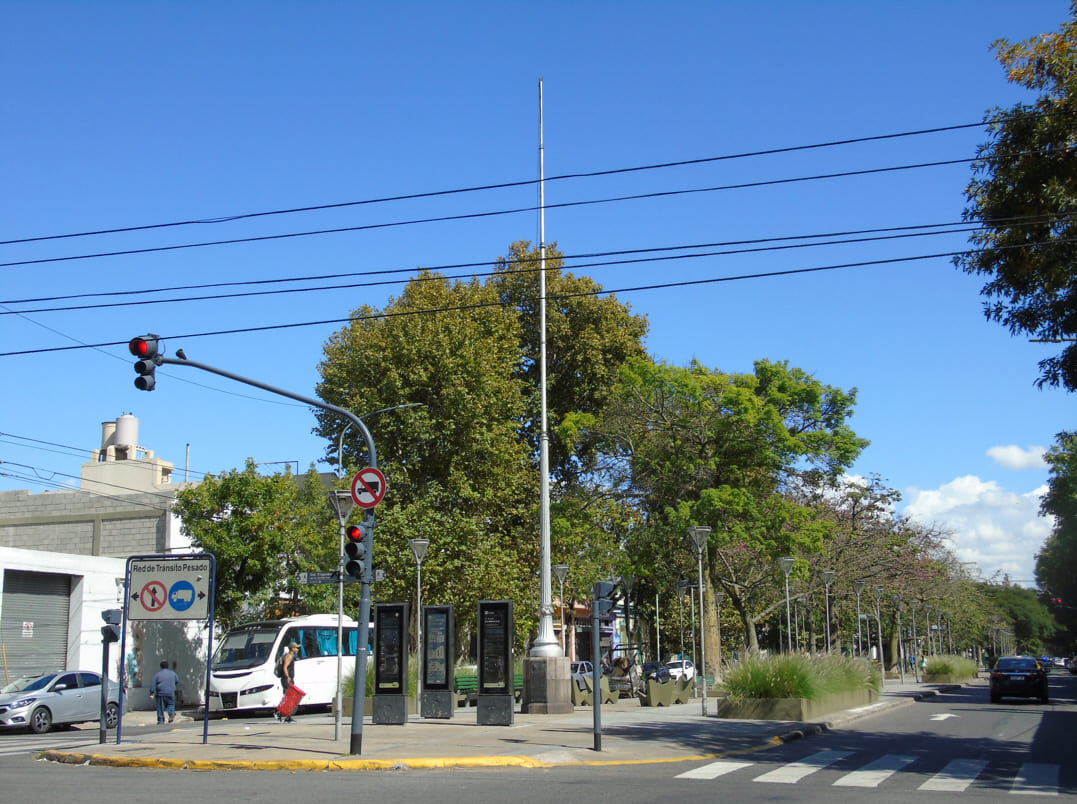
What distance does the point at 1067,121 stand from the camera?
14648 millimetres

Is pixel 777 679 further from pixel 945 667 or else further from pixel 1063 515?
pixel 1063 515

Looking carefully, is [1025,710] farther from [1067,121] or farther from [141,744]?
[141,744]

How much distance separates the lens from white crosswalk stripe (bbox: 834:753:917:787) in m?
12.2

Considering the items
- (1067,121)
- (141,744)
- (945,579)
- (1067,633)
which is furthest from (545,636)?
(1067,633)

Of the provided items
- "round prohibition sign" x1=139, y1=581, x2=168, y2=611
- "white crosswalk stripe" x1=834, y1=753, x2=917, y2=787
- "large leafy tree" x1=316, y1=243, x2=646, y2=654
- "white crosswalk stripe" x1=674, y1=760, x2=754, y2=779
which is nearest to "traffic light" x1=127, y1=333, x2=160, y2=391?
"round prohibition sign" x1=139, y1=581, x2=168, y2=611

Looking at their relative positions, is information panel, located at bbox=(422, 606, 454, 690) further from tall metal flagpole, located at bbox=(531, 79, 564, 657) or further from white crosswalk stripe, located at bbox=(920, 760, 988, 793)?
white crosswalk stripe, located at bbox=(920, 760, 988, 793)

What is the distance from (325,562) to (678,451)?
45.0 feet

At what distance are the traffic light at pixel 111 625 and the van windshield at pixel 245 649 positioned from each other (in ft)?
31.2

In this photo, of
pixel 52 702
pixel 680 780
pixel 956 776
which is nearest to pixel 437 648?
pixel 680 780

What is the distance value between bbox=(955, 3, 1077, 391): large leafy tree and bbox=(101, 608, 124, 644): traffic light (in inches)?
630

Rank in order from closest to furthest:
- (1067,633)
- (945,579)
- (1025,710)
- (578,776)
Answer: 1. (578,776)
2. (1025,710)
3. (945,579)
4. (1067,633)

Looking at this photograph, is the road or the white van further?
the white van

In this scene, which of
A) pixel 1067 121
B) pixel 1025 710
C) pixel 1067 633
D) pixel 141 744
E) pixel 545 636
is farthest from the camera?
pixel 1067 633

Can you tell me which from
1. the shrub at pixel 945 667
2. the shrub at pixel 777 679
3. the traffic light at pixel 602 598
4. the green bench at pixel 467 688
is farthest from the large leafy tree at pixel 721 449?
the shrub at pixel 945 667
